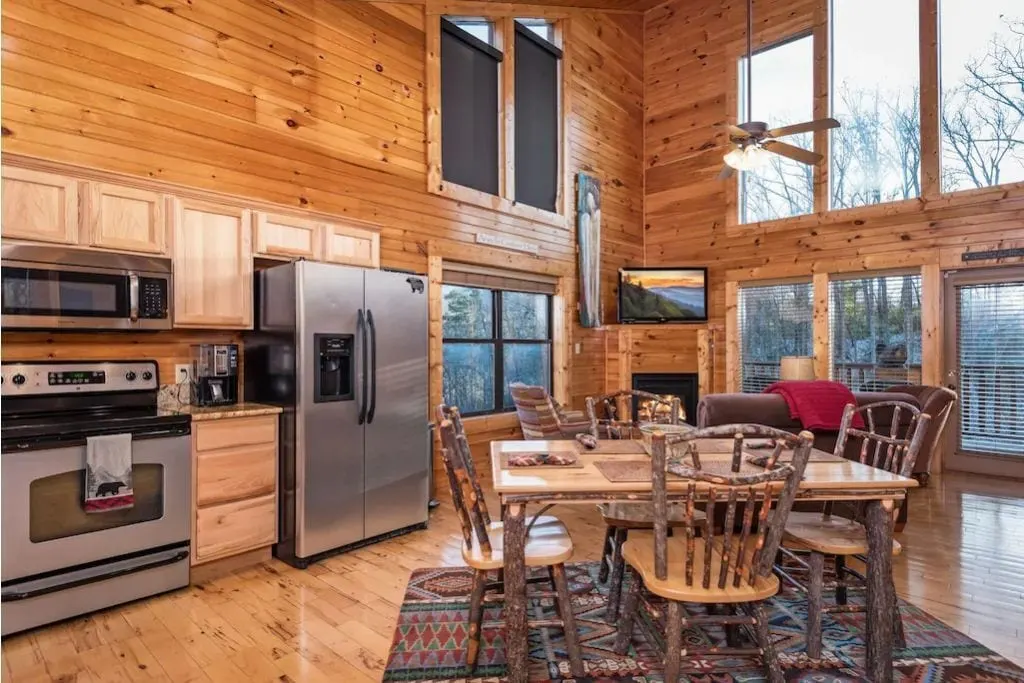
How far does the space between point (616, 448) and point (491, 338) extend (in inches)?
124

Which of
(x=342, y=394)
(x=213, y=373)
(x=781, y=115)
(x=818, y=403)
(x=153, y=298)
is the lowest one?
(x=818, y=403)

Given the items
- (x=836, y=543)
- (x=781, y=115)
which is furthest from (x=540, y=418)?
(x=781, y=115)

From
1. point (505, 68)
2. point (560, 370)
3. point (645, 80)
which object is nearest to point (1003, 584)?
point (560, 370)

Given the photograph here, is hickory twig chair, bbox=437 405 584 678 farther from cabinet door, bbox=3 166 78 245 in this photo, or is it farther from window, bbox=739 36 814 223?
window, bbox=739 36 814 223

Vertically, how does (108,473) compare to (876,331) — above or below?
below

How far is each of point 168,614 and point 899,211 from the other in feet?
23.2

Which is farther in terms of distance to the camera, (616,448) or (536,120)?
(536,120)

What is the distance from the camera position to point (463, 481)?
221 centimetres

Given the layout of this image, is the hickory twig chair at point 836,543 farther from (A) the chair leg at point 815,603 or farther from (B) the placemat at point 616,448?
(B) the placemat at point 616,448

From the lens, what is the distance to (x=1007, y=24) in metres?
5.65

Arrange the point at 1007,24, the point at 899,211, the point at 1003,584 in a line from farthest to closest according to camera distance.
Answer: the point at 899,211, the point at 1007,24, the point at 1003,584

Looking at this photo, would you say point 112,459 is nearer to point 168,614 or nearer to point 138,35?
point 168,614

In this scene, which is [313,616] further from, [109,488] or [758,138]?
[758,138]

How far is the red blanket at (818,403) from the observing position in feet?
13.9
